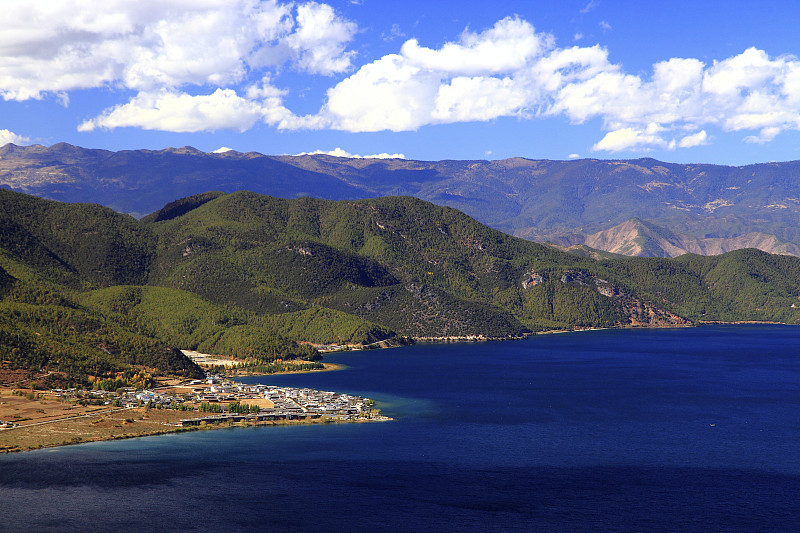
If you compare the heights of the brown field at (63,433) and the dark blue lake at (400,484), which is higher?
the brown field at (63,433)

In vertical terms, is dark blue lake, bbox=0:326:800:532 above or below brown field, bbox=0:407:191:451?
below

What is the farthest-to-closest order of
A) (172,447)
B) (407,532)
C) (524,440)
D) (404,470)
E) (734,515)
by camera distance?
(524,440)
(172,447)
(404,470)
(734,515)
(407,532)

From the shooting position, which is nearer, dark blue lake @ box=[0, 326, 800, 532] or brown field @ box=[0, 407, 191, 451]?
dark blue lake @ box=[0, 326, 800, 532]

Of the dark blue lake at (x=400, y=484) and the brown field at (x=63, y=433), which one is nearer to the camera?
the dark blue lake at (x=400, y=484)

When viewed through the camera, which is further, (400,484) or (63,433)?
(63,433)

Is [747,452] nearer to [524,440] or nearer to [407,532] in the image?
[524,440]

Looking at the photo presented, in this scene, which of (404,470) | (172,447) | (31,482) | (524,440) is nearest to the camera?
(31,482)

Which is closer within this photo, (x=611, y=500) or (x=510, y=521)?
(x=510, y=521)

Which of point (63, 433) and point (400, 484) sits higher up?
A: point (63, 433)

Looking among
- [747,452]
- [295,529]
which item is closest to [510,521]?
[295,529]

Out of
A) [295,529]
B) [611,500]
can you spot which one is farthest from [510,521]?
[295,529]
